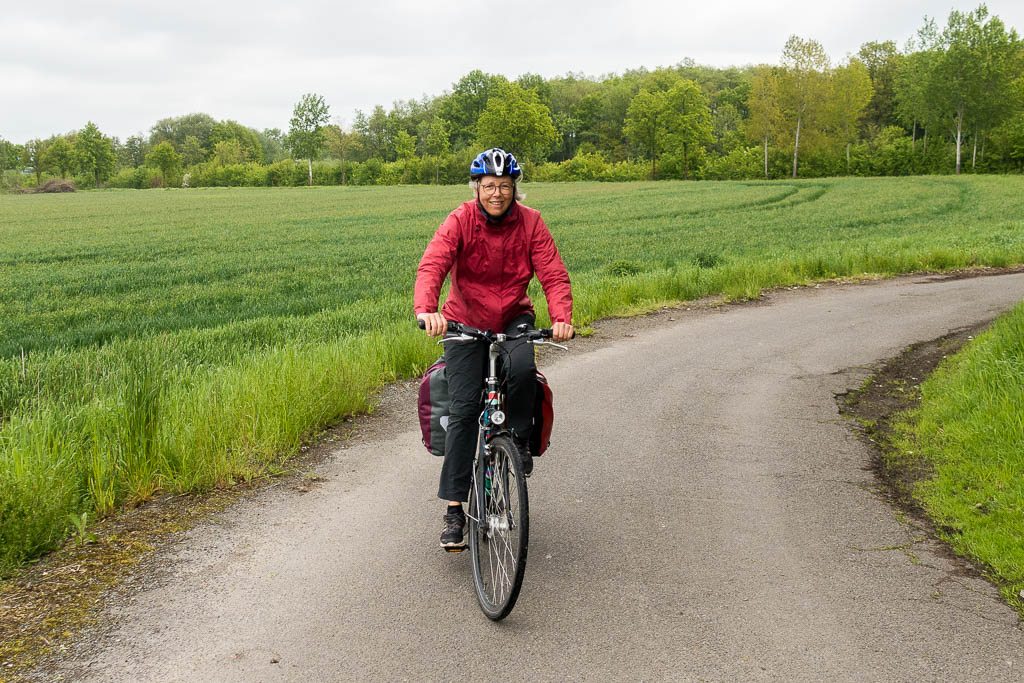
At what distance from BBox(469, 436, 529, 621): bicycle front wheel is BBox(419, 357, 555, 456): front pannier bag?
404 millimetres

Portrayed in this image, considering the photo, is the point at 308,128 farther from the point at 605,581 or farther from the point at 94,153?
the point at 605,581

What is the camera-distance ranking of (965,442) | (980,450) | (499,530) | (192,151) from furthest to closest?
(192,151)
(965,442)
(980,450)
(499,530)

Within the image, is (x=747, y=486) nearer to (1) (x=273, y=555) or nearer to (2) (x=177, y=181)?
(1) (x=273, y=555)

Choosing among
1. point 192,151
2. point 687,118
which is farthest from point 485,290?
point 192,151

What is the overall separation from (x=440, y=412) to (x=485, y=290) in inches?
27.1

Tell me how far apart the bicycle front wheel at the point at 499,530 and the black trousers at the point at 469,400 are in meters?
0.18

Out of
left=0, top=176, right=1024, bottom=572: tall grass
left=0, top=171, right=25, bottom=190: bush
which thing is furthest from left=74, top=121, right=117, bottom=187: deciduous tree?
left=0, top=176, right=1024, bottom=572: tall grass

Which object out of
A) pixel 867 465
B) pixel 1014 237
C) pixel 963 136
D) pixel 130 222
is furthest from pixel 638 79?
pixel 867 465

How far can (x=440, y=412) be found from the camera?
4.54 metres

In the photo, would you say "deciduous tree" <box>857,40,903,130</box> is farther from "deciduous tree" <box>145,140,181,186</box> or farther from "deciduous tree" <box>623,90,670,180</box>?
"deciduous tree" <box>145,140,181,186</box>

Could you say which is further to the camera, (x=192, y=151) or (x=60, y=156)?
(x=192, y=151)

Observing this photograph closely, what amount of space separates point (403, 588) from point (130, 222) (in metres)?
45.2

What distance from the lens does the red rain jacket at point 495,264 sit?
4355 millimetres

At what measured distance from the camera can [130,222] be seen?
44344 millimetres
